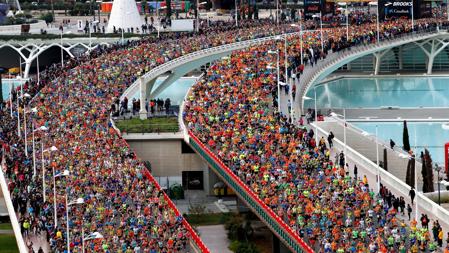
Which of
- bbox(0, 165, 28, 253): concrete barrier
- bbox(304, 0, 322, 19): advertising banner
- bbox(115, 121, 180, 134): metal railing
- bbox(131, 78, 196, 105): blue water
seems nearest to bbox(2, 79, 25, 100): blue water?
bbox(131, 78, 196, 105): blue water

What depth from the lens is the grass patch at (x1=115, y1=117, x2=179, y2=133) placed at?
87.8 meters

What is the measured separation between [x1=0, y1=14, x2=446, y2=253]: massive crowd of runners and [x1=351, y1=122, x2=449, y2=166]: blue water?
635 centimetres

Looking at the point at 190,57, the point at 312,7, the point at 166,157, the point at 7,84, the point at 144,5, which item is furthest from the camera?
the point at 144,5

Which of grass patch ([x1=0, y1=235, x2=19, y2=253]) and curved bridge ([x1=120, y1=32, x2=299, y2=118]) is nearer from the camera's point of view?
grass patch ([x1=0, y1=235, x2=19, y2=253])

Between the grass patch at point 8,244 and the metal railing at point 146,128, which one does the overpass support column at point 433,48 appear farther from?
the grass patch at point 8,244

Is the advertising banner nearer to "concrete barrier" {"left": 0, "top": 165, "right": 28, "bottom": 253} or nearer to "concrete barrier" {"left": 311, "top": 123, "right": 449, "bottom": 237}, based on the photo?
"concrete barrier" {"left": 311, "top": 123, "right": 449, "bottom": 237}

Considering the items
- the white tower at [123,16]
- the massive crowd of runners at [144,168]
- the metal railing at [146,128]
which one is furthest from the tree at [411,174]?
the white tower at [123,16]

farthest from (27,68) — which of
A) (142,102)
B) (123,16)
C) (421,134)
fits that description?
(421,134)

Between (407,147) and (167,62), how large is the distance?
1074 inches

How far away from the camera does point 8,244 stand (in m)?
70.8

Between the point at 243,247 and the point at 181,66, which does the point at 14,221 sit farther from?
the point at 181,66

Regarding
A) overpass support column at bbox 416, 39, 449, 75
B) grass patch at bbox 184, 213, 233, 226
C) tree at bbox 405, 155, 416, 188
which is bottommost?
grass patch at bbox 184, 213, 233, 226

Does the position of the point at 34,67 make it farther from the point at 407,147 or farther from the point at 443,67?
the point at 407,147

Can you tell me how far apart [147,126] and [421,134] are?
1627cm
